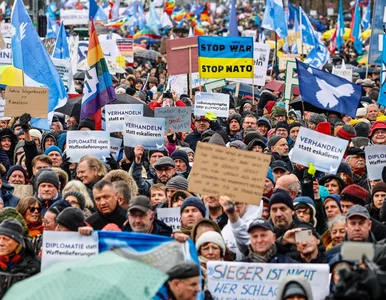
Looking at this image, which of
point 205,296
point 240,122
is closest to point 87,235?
point 205,296

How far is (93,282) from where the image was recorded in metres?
5.55

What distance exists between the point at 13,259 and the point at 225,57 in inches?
395

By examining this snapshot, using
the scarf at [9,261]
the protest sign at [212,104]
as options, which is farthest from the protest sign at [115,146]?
the scarf at [9,261]

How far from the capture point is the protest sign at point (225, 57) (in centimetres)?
1750

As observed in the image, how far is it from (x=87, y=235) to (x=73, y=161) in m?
4.45

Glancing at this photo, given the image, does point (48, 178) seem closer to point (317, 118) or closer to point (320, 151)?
point (320, 151)

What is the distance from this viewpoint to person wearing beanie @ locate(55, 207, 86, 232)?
8180 mm

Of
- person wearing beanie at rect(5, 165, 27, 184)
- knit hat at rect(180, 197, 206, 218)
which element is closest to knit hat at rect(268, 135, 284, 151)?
person wearing beanie at rect(5, 165, 27, 184)

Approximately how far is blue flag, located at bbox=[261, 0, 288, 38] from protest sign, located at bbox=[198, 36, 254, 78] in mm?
6115

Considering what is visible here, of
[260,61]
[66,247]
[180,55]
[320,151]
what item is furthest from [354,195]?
[260,61]

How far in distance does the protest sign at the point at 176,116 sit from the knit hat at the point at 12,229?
20.6 ft

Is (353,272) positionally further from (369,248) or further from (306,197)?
(306,197)

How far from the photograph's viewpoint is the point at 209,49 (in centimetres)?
1761

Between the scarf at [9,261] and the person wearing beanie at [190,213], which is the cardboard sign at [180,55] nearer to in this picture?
the person wearing beanie at [190,213]
